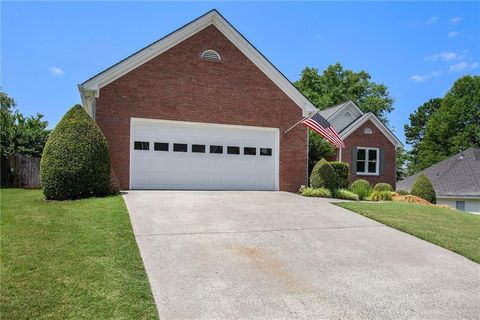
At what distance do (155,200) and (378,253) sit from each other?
648 cm

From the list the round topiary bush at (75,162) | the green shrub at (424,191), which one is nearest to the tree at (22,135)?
the round topiary bush at (75,162)

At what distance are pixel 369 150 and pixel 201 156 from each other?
43.3 feet

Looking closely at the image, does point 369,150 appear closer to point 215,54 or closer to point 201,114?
point 215,54

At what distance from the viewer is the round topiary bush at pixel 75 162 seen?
11711mm

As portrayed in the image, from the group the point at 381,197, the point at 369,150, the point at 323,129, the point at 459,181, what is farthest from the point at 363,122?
the point at 323,129

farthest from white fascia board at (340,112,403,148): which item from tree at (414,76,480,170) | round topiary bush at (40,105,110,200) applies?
tree at (414,76,480,170)

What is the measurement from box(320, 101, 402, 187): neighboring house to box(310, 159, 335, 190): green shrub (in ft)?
29.1

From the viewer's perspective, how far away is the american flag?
49.5 ft

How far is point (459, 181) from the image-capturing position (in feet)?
95.4

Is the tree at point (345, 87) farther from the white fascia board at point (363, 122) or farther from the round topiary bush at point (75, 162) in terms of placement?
the round topiary bush at point (75, 162)

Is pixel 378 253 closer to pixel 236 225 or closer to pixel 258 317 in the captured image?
pixel 236 225

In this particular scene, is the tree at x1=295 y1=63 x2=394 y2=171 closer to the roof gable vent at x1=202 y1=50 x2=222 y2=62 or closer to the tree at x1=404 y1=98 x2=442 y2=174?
the tree at x1=404 y1=98 x2=442 y2=174

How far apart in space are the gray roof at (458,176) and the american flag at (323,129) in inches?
654

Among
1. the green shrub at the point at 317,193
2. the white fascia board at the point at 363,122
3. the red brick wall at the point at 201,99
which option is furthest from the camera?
the white fascia board at the point at 363,122
